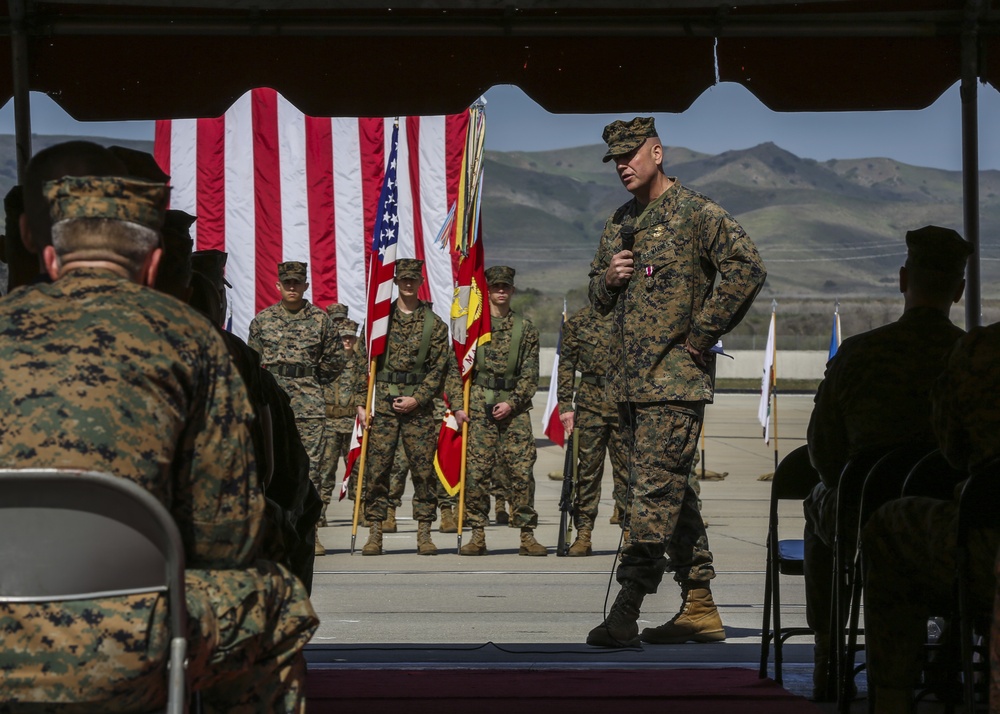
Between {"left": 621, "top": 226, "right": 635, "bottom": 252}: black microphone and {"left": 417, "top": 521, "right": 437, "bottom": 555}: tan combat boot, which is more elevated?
{"left": 621, "top": 226, "right": 635, "bottom": 252}: black microphone

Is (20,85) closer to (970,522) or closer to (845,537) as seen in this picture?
(845,537)

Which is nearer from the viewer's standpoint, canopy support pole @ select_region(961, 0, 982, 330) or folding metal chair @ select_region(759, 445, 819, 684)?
folding metal chair @ select_region(759, 445, 819, 684)

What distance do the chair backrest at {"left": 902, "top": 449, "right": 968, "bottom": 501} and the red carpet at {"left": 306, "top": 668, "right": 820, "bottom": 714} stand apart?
848 millimetres

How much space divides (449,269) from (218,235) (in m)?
2.69

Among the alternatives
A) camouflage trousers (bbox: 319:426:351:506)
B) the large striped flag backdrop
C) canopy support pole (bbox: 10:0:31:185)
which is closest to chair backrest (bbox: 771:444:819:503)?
canopy support pole (bbox: 10:0:31:185)

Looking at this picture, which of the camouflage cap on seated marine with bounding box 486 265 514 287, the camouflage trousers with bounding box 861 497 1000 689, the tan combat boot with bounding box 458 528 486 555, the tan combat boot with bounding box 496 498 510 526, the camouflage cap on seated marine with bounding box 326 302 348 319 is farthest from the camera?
the camouflage cap on seated marine with bounding box 326 302 348 319

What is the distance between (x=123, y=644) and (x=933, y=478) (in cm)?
258

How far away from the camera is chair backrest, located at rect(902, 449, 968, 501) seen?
3.97 meters

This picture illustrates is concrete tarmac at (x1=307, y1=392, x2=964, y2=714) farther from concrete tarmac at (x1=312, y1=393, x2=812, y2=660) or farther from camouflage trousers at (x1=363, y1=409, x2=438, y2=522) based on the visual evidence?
camouflage trousers at (x1=363, y1=409, x2=438, y2=522)

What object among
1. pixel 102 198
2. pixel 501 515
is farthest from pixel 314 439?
pixel 102 198

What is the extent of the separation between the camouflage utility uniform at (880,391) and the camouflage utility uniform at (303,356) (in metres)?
6.36

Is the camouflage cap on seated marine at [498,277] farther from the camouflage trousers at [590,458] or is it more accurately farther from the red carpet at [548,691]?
the red carpet at [548,691]

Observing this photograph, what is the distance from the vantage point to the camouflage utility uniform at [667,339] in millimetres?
5672

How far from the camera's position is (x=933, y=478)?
3988 mm
